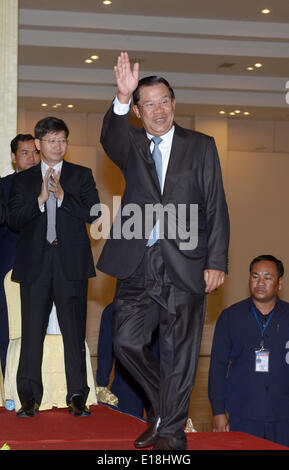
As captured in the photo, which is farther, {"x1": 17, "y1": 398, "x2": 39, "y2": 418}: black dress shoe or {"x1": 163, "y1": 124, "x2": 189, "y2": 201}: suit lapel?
{"x1": 17, "y1": 398, "x2": 39, "y2": 418}: black dress shoe

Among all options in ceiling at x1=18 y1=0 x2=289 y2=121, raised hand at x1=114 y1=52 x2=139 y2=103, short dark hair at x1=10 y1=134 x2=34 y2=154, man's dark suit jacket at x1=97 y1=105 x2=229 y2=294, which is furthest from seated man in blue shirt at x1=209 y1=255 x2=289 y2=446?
ceiling at x1=18 y1=0 x2=289 y2=121

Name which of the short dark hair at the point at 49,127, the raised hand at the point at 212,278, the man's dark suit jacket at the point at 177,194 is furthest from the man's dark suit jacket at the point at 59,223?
the raised hand at the point at 212,278

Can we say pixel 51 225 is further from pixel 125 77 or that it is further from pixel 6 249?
pixel 125 77

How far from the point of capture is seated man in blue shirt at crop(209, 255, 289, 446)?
15.0 ft

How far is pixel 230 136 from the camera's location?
13289 mm

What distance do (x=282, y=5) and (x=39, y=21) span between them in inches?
118

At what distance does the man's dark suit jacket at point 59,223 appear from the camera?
408cm

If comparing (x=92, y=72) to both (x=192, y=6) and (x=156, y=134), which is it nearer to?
(x=192, y=6)

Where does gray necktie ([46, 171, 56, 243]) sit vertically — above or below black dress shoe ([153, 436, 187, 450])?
above

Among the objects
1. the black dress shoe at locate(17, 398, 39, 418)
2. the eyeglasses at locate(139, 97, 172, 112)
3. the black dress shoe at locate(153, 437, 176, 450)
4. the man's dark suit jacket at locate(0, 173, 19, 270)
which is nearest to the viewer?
the black dress shoe at locate(153, 437, 176, 450)

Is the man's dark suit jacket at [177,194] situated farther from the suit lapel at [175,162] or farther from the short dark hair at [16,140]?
the short dark hair at [16,140]

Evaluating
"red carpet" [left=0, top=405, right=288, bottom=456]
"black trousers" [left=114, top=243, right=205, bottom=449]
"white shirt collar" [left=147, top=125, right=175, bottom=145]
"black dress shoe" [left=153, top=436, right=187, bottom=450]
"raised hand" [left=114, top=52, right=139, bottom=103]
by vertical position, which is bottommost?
"red carpet" [left=0, top=405, right=288, bottom=456]

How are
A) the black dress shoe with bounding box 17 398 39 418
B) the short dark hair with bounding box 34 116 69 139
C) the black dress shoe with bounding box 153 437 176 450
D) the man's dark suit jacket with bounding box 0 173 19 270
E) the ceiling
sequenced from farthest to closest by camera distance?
1. the ceiling
2. the man's dark suit jacket with bounding box 0 173 19 270
3. the short dark hair with bounding box 34 116 69 139
4. the black dress shoe with bounding box 17 398 39 418
5. the black dress shoe with bounding box 153 437 176 450

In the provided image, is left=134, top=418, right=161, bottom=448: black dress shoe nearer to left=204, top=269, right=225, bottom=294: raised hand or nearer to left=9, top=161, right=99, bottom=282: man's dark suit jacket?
left=204, top=269, right=225, bottom=294: raised hand
